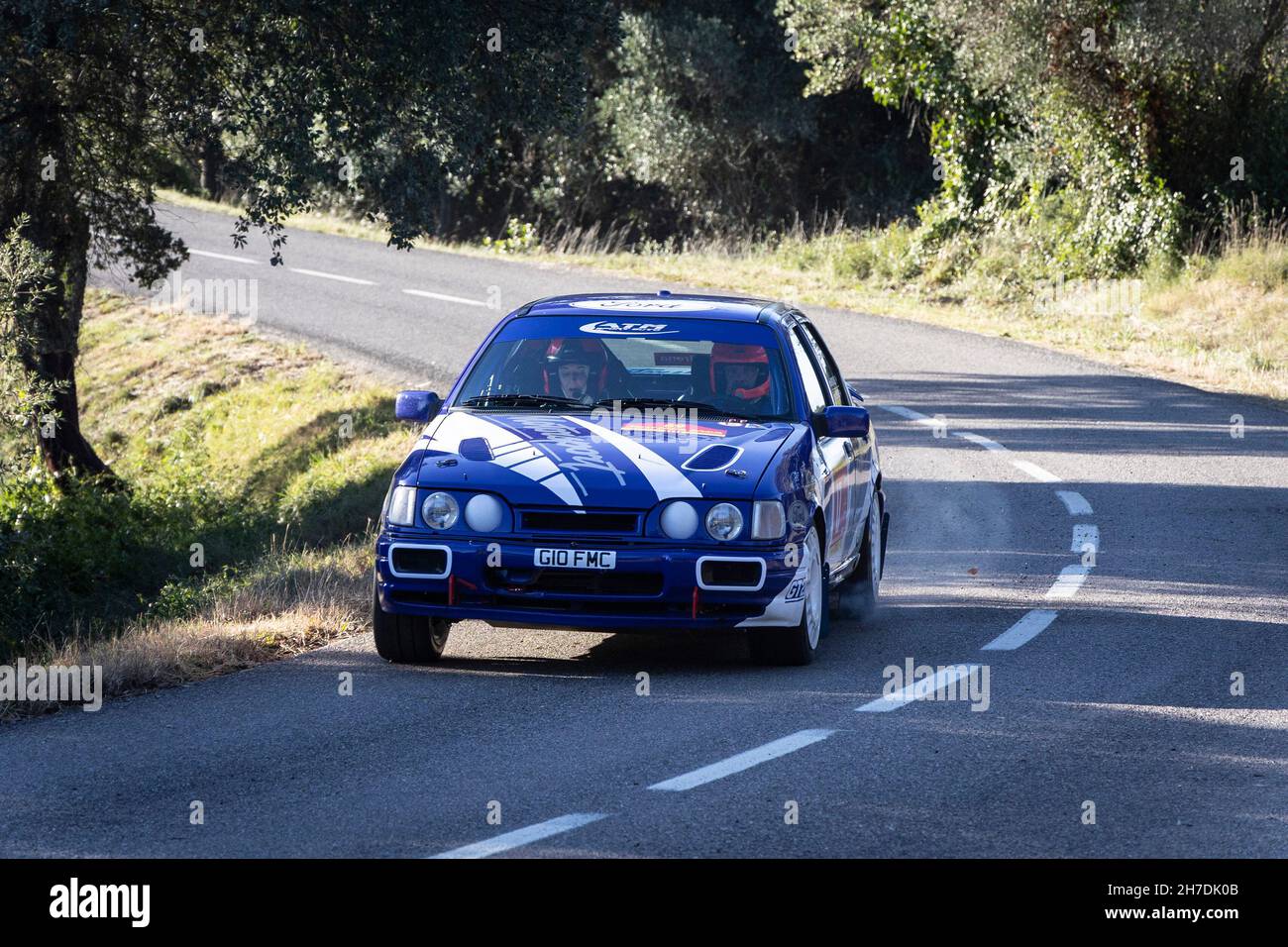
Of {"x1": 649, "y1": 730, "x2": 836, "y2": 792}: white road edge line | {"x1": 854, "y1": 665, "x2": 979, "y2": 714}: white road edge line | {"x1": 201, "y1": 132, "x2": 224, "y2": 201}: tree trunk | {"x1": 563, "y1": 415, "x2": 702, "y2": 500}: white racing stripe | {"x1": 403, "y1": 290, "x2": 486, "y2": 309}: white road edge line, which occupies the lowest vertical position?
{"x1": 854, "y1": 665, "x2": 979, "y2": 714}: white road edge line

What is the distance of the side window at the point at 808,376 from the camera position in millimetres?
9328

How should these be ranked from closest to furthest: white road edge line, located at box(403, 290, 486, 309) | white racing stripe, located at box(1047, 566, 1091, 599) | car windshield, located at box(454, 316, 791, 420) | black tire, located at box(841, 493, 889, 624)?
car windshield, located at box(454, 316, 791, 420), black tire, located at box(841, 493, 889, 624), white racing stripe, located at box(1047, 566, 1091, 599), white road edge line, located at box(403, 290, 486, 309)

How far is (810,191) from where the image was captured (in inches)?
1582

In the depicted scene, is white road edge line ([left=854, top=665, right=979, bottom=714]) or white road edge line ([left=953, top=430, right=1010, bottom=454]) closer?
white road edge line ([left=854, top=665, right=979, bottom=714])

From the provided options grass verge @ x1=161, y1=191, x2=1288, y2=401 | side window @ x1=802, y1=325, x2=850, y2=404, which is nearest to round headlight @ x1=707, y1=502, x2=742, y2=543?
side window @ x1=802, y1=325, x2=850, y2=404

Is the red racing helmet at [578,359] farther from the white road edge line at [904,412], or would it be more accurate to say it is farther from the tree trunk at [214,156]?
the white road edge line at [904,412]

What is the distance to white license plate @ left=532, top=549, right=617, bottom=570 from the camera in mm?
7895

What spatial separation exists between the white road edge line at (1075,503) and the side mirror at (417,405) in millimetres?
6126

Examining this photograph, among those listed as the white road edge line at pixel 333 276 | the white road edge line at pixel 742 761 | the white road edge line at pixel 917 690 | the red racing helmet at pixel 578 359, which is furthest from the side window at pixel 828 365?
the white road edge line at pixel 333 276

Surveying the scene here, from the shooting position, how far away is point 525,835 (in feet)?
18.7

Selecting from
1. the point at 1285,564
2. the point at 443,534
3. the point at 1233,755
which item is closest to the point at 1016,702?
the point at 1233,755

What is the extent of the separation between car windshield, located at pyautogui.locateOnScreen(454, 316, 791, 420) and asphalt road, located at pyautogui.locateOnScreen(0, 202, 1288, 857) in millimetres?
1270

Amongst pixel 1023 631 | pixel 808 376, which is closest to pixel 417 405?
pixel 808 376

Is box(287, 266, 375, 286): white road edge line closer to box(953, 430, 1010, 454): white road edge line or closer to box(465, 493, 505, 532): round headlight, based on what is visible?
box(953, 430, 1010, 454): white road edge line
